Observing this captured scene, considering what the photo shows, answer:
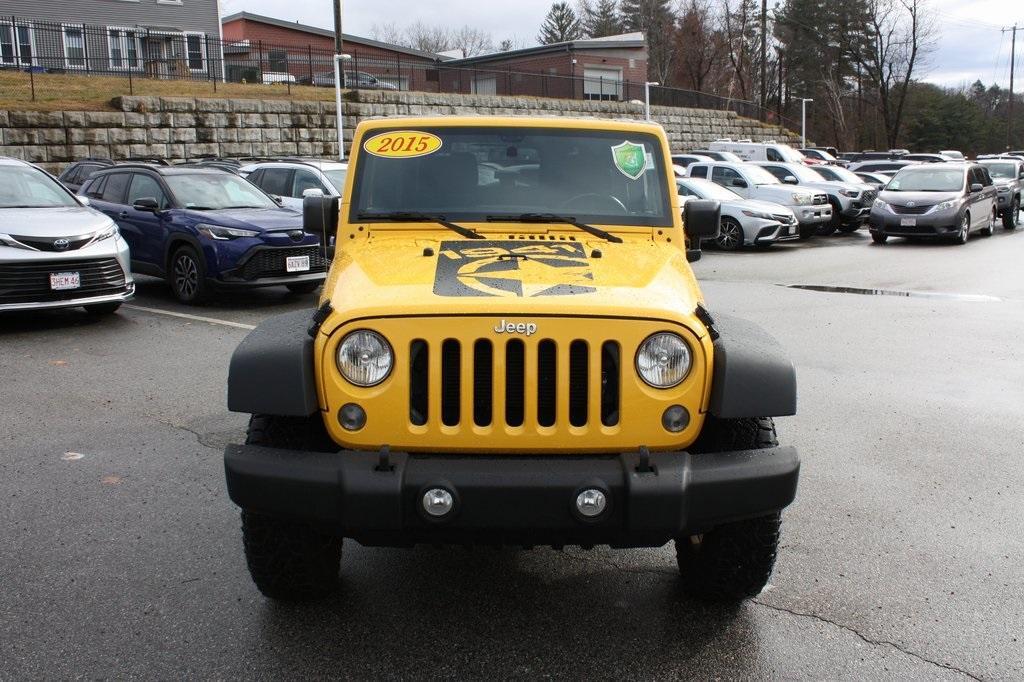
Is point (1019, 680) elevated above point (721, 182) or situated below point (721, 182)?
below

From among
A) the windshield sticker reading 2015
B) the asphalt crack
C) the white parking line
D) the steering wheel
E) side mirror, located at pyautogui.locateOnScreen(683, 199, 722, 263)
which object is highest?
the windshield sticker reading 2015

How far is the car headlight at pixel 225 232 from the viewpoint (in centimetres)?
1111

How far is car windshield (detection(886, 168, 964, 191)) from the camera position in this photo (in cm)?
2053

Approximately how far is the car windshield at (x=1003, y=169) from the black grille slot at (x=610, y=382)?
2952 cm

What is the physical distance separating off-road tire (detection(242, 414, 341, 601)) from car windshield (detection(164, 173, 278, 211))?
28.9 feet

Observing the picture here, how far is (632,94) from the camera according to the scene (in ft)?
156

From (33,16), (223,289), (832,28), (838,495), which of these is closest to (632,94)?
(33,16)

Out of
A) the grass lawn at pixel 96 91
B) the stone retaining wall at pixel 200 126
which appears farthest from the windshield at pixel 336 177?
the grass lawn at pixel 96 91

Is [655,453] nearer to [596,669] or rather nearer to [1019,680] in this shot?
[596,669]

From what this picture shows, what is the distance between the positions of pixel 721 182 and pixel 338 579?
18.9 metres

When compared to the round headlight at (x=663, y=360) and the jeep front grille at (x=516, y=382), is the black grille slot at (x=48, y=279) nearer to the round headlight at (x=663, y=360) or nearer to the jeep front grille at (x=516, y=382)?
the jeep front grille at (x=516, y=382)

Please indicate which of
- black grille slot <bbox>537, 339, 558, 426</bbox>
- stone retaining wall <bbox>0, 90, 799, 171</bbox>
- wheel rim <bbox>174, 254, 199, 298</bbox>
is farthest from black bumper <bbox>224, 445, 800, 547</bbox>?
stone retaining wall <bbox>0, 90, 799, 171</bbox>

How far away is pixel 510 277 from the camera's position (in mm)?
3617

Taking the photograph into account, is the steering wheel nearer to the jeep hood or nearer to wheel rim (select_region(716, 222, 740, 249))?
the jeep hood
